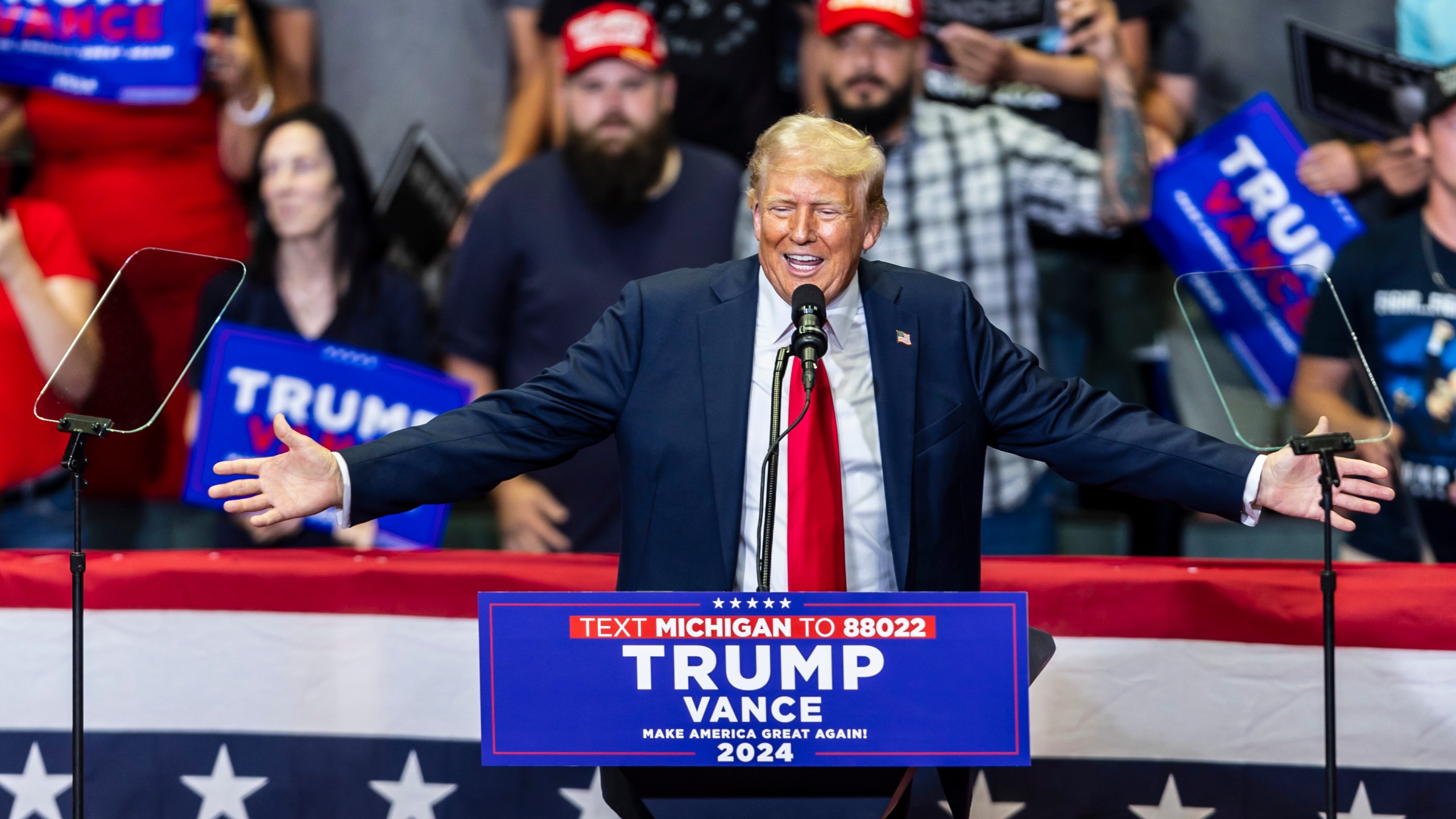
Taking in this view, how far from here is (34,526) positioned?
4238 mm

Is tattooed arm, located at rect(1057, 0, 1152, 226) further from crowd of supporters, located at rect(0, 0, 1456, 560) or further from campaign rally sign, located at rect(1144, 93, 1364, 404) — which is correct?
campaign rally sign, located at rect(1144, 93, 1364, 404)

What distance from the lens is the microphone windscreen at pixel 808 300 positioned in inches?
76.5

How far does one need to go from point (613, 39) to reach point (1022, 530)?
1923 millimetres

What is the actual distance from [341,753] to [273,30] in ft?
9.51

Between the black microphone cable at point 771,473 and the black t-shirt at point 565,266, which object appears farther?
the black t-shirt at point 565,266

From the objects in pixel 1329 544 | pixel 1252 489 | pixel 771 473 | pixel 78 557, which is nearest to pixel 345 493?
pixel 78 557

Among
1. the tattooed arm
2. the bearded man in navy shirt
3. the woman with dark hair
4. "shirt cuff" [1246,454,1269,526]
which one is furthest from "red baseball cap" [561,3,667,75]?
"shirt cuff" [1246,454,1269,526]

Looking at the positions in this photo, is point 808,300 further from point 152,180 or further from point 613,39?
point 152,180

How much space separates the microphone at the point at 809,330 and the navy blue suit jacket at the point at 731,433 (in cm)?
30

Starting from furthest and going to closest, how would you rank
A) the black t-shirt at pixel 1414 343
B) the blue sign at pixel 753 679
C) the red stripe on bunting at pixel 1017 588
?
the black t-shirt at pixel 1414 343, the red stripe on bunting at pixel 1017 588, the blue sign at pixel 753 679

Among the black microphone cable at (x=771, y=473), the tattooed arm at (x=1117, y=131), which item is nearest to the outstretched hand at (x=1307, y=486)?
the black microphone cable at (x=771, y=473)

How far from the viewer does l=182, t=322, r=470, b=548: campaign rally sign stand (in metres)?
4.13

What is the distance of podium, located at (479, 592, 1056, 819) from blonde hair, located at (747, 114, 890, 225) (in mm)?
690

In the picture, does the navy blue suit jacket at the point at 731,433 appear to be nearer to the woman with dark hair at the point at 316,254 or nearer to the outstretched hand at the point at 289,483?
the outstretched hand at the point at 289,483
